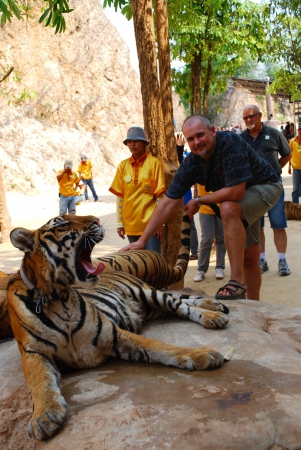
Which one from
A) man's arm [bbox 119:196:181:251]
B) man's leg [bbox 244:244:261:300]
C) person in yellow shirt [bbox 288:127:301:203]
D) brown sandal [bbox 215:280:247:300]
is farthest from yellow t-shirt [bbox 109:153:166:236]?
person in yellow shirt [bbox 288:127:301:203]

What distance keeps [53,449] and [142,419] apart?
0.42m

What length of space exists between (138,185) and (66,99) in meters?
24.7

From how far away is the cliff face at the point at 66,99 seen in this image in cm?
2530

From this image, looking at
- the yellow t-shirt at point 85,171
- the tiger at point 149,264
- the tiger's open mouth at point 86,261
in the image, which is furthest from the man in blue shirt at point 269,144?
the yellow t-shirt at point 85,171

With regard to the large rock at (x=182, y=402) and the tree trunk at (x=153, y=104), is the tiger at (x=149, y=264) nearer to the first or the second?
the tree trunk at (x=153, y=104)

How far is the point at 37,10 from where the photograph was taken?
90.8 feet

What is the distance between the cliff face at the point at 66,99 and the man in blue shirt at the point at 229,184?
66.5ft

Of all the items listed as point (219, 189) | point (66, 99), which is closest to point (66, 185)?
point (219, 189)

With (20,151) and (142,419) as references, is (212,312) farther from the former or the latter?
(20,151)

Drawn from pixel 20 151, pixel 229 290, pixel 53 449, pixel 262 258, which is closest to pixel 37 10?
pixel 20 151

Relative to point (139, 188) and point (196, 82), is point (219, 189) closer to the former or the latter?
point (139, 188)

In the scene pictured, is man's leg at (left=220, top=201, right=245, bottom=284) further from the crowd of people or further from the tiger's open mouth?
the tiger's open mouth

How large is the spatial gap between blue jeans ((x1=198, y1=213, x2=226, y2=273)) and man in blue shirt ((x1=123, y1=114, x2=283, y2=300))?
2.39m

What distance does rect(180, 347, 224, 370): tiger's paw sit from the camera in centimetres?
269
